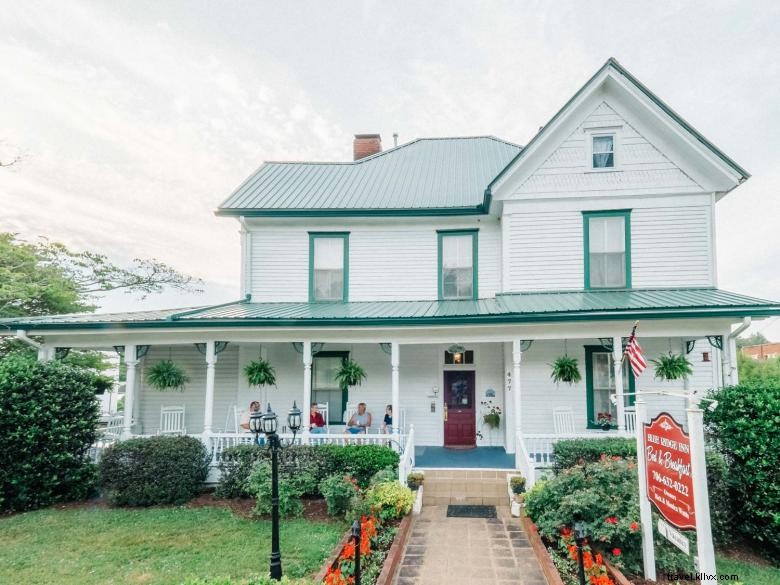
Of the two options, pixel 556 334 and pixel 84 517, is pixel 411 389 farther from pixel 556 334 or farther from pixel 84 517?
pixel 84 517

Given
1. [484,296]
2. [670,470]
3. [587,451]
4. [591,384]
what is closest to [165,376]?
[484,296]

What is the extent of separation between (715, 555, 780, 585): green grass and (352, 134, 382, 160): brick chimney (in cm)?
1565

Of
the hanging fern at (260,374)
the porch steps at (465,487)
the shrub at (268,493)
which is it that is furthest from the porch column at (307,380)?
the porch steps at (465,487)

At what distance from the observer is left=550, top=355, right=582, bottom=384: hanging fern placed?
1035cm

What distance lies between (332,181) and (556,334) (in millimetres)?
8952

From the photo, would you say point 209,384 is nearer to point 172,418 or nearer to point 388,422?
point 172,418

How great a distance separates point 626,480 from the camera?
6840 millimetres

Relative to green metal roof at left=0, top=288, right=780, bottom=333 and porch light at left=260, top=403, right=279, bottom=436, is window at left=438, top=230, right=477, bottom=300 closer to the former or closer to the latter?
green metal roof at left=0, top=288, right=780, bottom=333

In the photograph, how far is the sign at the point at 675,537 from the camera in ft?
15.7

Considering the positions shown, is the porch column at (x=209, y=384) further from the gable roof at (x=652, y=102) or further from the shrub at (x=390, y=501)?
the gable roof at (x=652, y=102)

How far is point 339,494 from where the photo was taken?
804 cm

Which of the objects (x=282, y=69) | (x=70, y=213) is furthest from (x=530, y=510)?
(x=70, y=213)

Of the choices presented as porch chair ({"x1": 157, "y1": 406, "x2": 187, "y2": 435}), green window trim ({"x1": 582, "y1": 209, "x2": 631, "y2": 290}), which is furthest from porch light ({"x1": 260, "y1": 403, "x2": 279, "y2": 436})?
green window trim ({"x1": 582, "y1": 209, "x2": 631, "y2": 290})

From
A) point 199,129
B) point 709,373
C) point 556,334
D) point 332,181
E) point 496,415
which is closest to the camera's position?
point 556,334
